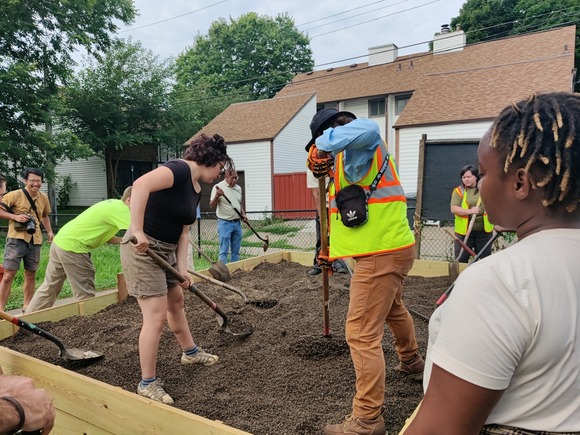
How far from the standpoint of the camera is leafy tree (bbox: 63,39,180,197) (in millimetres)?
21703

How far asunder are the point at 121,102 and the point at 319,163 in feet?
73.3

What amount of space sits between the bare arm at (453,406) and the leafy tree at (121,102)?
23.2m

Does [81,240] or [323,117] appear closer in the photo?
[323,117]

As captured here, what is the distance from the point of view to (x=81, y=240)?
4.45 m

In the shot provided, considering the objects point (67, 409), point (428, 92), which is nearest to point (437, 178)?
point (67, 409)

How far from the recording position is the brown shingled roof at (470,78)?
16406 millimetres

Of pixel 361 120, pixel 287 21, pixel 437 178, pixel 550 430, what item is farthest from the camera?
pixel 287 21

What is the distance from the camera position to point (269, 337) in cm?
397

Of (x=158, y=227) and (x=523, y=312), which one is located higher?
(x=523, y=312)

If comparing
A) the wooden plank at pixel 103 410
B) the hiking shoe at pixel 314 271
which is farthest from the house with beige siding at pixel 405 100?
the wooden plank at pixel 103 410

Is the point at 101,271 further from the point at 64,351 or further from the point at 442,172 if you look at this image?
the point at 442,172

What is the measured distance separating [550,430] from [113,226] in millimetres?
4328

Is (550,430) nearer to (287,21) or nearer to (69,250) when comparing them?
(69,250)

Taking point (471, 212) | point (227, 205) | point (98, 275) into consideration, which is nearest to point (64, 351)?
point (227, 205)
